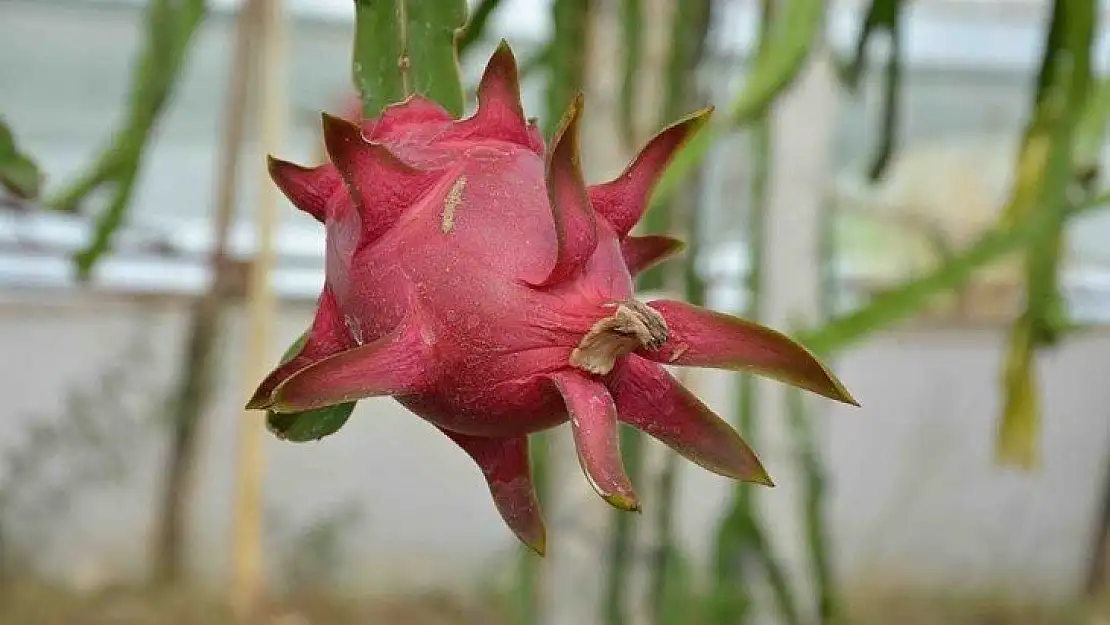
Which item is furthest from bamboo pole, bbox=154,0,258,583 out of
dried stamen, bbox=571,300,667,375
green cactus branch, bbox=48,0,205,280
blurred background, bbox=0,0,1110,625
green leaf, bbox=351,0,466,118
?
dried stamen, bbox=571,300,667,375

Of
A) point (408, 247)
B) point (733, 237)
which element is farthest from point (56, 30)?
point (408, 247)

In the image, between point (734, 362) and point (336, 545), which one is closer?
point (734, 362)

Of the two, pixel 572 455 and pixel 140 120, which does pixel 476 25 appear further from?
pixel 572 455

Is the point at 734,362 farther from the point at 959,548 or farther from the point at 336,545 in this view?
the point at 959,548

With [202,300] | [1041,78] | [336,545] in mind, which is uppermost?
[1041,78]

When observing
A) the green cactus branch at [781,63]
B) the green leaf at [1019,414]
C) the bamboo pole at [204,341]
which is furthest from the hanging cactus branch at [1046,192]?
the bamboo pole at [204,341]

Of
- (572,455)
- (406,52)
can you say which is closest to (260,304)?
(572,455)

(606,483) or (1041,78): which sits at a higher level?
(1041,78)
